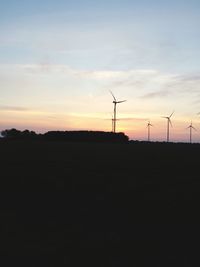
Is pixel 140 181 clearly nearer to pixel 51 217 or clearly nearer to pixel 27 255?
pixel 51 217

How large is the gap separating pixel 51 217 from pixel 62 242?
159 inches

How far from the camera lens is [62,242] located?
1661cm

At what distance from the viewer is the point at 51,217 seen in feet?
67.5

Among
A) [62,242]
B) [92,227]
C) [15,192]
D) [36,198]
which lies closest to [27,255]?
[62,242]

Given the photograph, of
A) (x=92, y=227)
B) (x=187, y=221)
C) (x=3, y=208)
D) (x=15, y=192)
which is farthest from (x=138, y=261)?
(x=15, y=192)

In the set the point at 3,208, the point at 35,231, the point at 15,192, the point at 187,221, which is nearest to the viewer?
the point at 35,231

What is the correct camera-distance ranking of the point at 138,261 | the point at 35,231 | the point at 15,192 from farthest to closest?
the point at 15,192 → the point at 35,231 → the point at 138,261

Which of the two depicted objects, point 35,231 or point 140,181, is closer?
point 35,231

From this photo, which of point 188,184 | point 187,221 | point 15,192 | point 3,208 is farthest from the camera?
point 188,184

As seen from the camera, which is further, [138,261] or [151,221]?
[151,221]

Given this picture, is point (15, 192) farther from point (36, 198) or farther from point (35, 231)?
point (35, 231)

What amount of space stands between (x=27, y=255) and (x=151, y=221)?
6.64 m

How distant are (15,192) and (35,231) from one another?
9045 mm

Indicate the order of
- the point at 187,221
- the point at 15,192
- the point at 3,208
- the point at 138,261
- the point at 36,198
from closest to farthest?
1. the point at 138,261
2. the point at 187,221
3. the point at 3,208
4. the point at 36,198
5. the point at 15,192
